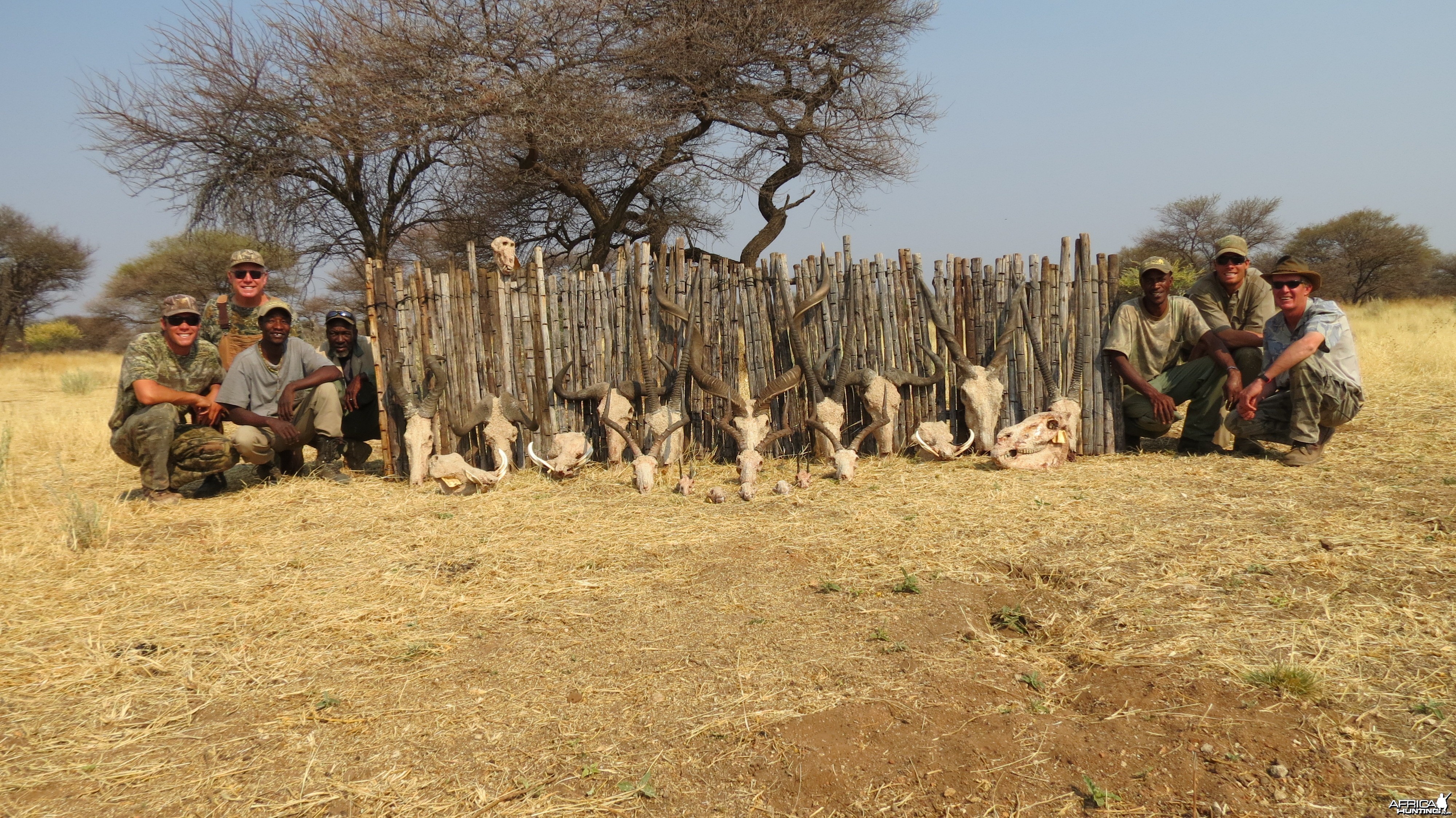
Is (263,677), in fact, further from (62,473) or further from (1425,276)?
(1425,276)

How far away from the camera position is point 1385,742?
7.96ft

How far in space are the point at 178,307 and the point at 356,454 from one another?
5.66 feet

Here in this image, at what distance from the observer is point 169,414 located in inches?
234

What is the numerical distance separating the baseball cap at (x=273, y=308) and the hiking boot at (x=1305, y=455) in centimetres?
687

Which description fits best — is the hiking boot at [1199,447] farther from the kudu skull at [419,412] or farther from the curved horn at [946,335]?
the kudu skull at [419,412]

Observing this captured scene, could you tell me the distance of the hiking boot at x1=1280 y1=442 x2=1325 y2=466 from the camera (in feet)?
18.1

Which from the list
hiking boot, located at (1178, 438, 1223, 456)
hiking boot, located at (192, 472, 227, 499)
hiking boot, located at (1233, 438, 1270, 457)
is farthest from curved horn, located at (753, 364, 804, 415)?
hiking boot, located at (192, 472, 227, 499)

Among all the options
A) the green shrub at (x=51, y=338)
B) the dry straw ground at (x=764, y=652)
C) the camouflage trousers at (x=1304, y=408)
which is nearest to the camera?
the dry straw ground at (x=764, y=652)

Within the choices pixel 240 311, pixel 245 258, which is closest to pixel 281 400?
pixel 245 258

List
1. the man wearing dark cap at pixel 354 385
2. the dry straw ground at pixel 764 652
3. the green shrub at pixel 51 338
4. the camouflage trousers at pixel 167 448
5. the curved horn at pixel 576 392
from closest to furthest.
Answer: the dry straw ground at pixel 764 652 < the camouflage trousers at pixel 167 448 < the curved horn at pixel 576 392 < the man wearing dark cap at pixel 354 385 < the green shrub at pixel 51 338

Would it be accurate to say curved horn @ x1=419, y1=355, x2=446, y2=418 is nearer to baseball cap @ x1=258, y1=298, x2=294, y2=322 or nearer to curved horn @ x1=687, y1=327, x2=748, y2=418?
baseball cap @ x1=258, y1=298, x2=294, y2=322

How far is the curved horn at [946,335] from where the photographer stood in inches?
249

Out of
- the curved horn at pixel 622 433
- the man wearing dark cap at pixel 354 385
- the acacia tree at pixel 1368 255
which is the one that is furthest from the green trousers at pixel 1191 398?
the acacia tree at pixel 1368 255

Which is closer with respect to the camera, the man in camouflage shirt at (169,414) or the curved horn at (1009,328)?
the man in camouflage shirt at (169,414)
